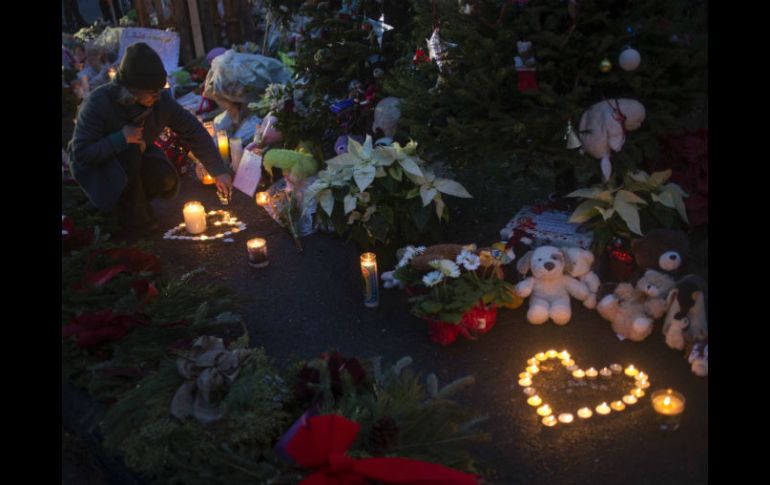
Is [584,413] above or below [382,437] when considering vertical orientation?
below

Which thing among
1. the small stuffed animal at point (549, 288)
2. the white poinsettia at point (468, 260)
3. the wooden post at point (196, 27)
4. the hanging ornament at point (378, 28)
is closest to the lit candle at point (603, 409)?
the small stuffed animal at point (549, 288)

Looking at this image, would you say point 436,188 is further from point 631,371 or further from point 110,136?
point 110,136

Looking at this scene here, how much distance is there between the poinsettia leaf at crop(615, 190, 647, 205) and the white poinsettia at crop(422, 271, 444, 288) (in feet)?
3.80

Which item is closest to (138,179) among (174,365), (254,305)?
(254,305)

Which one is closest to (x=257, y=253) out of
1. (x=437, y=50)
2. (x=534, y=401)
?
(x=437, y=50)

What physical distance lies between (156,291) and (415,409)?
182 centimetres

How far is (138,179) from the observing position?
537 centimetres

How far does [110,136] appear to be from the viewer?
16.2ft

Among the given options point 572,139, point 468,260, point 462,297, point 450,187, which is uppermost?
point 572,139

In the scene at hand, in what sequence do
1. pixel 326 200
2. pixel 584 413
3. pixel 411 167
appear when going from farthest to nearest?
1. pixel 326 200
2. pixel 411 167
3. pixel 584 413

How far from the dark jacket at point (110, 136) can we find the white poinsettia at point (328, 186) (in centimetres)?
148

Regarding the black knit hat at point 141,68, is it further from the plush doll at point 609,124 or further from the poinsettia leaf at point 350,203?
the plush doll at point 609,124

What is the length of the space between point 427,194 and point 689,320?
5.85 feet

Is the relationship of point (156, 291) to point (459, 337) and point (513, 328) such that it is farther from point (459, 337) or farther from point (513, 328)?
point (513, 328)
